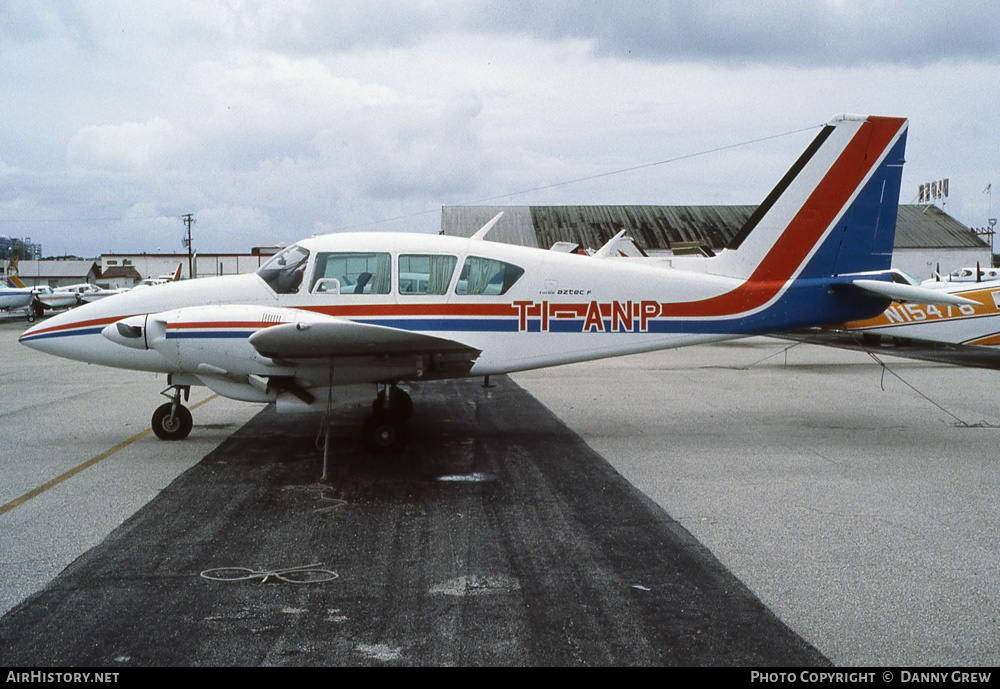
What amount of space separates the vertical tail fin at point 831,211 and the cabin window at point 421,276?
3369mm

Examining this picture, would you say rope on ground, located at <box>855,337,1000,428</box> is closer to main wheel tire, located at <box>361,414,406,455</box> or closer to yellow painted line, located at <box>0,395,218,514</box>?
main wheel tire, located at <box>361,414,406,455</box>

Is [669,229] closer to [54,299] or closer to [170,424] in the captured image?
[54,299]

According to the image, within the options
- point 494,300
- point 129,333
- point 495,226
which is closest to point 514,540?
point 494,300

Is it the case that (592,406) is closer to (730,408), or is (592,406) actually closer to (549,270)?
(730,408)

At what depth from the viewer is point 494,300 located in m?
8.99

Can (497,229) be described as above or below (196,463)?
above

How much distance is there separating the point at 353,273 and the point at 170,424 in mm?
2833

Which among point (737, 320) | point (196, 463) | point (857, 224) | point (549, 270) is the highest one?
point (857, 224)

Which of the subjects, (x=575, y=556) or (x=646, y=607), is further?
(x=575, y=556)

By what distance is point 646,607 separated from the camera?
4387 mm
